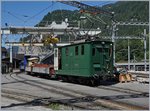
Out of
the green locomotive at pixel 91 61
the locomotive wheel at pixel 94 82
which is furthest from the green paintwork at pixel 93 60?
the locomotive wheel at pixel 94 82

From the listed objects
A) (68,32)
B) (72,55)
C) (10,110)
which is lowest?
(10,110)

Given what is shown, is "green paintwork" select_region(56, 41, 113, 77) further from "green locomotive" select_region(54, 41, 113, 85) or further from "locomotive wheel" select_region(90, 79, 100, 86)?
"locomotive wheel" select_region(90, 79, 100, 86)

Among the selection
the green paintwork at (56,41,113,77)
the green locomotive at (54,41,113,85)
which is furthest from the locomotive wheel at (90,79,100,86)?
the green paintwork at (56,41,113,77)

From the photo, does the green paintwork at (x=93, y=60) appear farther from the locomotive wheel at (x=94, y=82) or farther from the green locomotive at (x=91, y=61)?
the locomotive wheel at (x=94, y=82)

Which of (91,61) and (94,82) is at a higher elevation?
(91,61)

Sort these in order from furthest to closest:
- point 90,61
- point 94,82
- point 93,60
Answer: point 94,82
point 93,60
point 90,61

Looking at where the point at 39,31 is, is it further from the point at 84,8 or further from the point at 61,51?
the point at 61,51

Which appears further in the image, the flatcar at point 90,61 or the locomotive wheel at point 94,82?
the locomotive wheel at point 94,82

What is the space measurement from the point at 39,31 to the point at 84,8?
47.5 ft

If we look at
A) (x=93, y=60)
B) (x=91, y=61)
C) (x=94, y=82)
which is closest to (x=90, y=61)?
(x=91, y=61)

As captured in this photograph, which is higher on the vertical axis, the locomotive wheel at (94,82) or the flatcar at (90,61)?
the flatcar at (90,61)

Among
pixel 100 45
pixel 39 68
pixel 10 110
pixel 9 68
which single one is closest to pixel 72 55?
pixel 100 45

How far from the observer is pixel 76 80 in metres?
29.8

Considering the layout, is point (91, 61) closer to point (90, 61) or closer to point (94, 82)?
point (90, 61)
